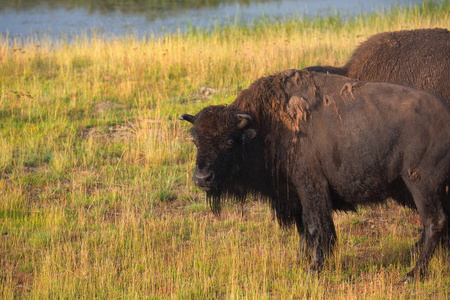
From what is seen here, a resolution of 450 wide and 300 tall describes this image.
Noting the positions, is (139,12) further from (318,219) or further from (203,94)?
(318,219)

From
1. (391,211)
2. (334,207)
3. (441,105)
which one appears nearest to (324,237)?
(334,207)

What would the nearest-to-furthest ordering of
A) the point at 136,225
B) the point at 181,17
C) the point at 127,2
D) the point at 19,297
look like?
1. the point at 19,297
2. the point at 136,225
3. the point at 181,17
4. the point at 127,2

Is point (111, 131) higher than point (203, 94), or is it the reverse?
point (203, 94)

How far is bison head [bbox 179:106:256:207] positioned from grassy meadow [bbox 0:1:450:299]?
98cm

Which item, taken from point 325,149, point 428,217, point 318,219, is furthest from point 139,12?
point 428,217

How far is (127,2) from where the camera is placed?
1235 inches

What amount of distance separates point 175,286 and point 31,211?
9.71 feet

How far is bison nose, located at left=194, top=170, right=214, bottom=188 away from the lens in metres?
5.79

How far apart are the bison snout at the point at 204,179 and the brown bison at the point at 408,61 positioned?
3.33m

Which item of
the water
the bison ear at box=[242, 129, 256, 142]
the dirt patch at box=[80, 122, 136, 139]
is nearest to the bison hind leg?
the bison ear at box=[242, 129, 256, 142]

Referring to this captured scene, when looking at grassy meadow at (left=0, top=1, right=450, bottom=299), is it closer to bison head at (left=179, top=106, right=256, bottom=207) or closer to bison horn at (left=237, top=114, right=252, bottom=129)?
bison head at (left=179, top=106, right=256, bottom=207)

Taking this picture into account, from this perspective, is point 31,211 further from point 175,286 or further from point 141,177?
point 175,286

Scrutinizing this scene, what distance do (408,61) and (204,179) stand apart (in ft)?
12.4

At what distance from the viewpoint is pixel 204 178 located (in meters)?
5.79
